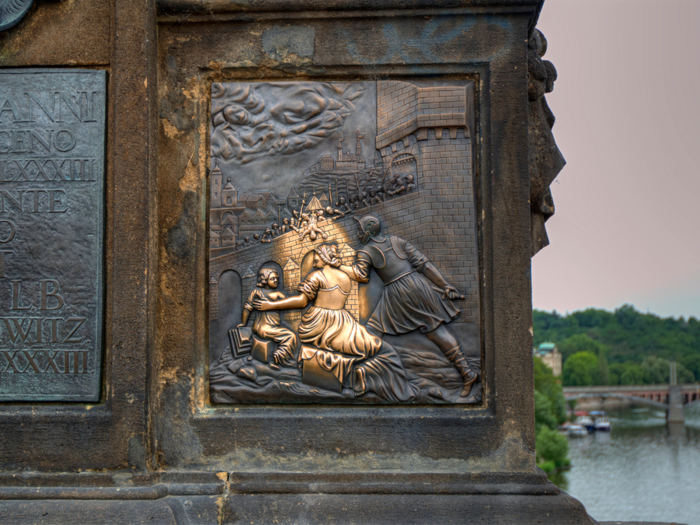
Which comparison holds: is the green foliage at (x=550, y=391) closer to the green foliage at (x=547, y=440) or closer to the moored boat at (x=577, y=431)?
the green foliage at (x=547, y=440)

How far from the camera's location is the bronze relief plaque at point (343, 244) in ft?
13.9

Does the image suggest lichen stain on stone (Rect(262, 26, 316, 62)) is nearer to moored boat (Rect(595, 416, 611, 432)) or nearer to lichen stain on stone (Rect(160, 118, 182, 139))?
lichen stain on stone (Rect(160, 118, 182, 139))

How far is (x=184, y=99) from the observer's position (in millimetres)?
4430

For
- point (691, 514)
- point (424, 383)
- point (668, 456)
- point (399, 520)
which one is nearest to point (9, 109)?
point (424, 383)

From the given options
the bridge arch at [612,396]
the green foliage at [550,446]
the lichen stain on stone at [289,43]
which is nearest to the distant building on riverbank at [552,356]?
the bridge arch at [612,396]

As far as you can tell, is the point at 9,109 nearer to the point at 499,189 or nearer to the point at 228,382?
the point at 228,382

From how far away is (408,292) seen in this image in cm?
423

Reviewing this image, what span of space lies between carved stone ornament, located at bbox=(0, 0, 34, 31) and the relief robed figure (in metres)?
2.70

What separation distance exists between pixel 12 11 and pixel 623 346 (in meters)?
92.0

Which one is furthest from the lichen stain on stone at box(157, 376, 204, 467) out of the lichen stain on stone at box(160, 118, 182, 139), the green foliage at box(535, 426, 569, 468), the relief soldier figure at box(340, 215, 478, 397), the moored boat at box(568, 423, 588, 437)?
the moored boat at box(568, 423, 588, 437)

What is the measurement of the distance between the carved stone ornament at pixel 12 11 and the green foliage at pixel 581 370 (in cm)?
7680

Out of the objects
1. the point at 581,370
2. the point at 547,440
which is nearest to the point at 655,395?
the point at 581,370

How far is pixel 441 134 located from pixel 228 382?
7.83 feet

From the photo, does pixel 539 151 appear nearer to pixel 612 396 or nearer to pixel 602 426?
pixel 602 426
